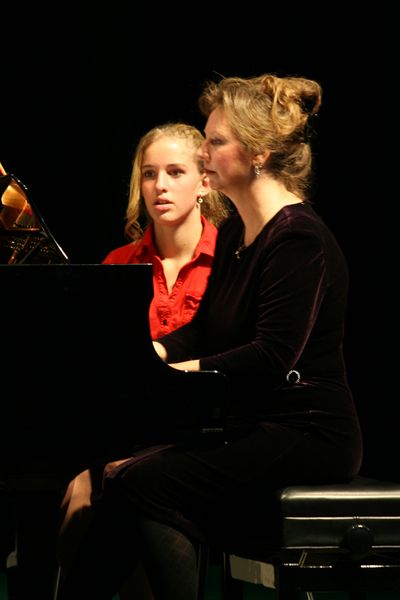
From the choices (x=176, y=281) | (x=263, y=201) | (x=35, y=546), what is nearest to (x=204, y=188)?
(x=176, y=281)

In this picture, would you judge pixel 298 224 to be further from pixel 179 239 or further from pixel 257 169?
pixel 179 239

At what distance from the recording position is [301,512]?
8.03 ft

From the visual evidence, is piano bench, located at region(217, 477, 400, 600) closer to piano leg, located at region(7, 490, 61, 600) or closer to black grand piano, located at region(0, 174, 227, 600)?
black grand piano, located at region(0, 174, 227, 600)

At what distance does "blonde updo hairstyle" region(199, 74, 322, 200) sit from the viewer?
2572 millimetres

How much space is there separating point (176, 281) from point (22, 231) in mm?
843

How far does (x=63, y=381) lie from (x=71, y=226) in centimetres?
213

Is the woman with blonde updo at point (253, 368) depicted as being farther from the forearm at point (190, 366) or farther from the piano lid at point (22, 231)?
the piano lid at point (22, 231)

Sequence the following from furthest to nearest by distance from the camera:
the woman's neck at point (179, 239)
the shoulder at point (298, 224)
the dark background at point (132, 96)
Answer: the dark background at point (132, 96)
the woman's neck at point (179, 239)
the shoulder at point (298, 224)

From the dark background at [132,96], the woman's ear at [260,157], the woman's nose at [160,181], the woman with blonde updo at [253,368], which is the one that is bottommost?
the woman with blonde updo at [253,368]

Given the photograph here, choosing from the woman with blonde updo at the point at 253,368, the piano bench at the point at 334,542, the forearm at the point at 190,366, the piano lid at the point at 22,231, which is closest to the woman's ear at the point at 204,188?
the woman with blonde updo at the point at 253,368

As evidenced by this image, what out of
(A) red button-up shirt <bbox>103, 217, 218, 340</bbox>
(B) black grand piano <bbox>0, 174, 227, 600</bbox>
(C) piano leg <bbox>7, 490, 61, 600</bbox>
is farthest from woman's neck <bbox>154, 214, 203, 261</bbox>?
(C) piano leg <bbox>7, 490, 61, 600</bbox>

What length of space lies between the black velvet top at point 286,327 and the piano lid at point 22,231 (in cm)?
44

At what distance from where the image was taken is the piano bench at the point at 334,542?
245 cm

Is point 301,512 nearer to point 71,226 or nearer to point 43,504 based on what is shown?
point 43,504
